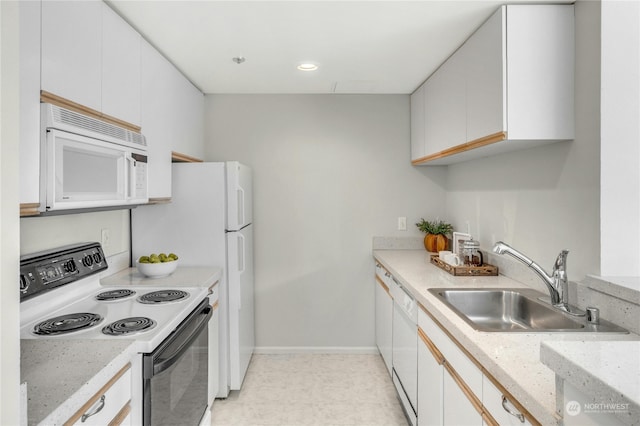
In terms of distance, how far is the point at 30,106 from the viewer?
4.24 ft

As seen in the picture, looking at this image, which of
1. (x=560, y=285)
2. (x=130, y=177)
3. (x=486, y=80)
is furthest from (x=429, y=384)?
(x=130, y=177)

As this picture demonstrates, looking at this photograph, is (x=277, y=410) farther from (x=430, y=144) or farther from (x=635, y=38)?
(x=635, y=38)

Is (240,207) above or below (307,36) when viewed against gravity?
below

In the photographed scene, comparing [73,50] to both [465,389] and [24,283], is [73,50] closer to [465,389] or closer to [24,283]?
[24,283]

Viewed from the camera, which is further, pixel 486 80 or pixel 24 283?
pixel 486 80

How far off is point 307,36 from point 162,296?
5.29 feet

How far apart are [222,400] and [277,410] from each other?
1.34ft

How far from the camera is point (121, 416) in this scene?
137 centimetres

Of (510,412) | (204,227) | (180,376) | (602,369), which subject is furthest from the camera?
(204,227)

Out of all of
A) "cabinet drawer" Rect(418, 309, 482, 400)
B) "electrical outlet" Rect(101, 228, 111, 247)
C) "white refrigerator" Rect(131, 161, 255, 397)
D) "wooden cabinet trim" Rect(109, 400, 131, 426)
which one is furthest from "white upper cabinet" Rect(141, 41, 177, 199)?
"cabinet drawer" Rect(418, 309, 482, 400)

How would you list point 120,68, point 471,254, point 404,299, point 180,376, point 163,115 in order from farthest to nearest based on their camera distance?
point 471,254 → point 163,115 → point 404,299 → point 120,68 → point 180,376

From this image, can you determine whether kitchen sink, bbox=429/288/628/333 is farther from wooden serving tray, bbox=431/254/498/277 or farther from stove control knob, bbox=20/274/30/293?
stove control knob, bbox=20/274/30/293

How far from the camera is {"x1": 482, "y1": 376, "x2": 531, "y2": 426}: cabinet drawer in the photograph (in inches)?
43.3

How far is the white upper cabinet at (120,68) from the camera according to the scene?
1.80 meters
